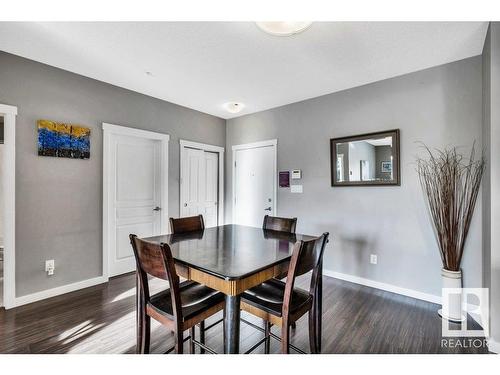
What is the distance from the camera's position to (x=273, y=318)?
1.52 metres

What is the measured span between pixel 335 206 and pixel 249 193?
1541 millimetres

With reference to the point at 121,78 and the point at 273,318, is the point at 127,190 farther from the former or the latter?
the point at 273,318

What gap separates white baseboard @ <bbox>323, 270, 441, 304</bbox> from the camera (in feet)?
8.66

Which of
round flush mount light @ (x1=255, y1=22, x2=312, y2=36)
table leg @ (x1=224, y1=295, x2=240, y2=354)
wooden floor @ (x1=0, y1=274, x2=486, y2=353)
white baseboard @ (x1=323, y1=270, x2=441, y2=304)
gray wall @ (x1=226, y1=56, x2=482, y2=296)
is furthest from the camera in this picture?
white baseboard @ (x1=323, y1=270, x2=441, y2=304)

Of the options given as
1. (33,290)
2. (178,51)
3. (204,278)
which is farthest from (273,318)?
(33,290)

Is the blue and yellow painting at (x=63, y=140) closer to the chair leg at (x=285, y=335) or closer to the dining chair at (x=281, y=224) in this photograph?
the dining chair at (x=281, y=224)

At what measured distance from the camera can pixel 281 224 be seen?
2.44 meters

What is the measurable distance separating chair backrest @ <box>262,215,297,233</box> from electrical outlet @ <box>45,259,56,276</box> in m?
2.32

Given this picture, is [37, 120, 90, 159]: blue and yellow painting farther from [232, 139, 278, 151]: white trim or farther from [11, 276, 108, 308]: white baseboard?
[232, 139, 278, 151]: white trim

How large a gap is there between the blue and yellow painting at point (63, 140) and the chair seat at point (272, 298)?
254 centimetres

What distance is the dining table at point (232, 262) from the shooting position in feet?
4.25

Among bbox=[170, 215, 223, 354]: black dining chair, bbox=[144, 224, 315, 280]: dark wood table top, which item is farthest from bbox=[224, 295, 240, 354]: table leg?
bbox=[170, 215, 223, 354]: black dining chair
